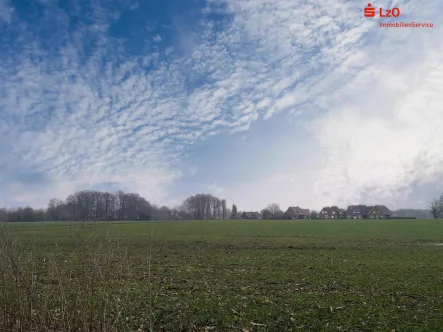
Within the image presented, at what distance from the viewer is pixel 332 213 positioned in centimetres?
18138

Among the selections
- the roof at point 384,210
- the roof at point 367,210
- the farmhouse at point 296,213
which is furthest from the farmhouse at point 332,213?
the roof at point 384,210

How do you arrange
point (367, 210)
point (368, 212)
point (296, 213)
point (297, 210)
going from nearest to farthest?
point (368, 212) → point (367, 210) → point (296, 213) → point (297, 210)

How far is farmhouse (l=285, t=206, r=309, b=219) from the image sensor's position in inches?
6836

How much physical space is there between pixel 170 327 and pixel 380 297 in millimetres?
7397

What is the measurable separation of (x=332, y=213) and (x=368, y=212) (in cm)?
1975

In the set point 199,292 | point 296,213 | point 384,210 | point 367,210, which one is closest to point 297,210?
point 296,213

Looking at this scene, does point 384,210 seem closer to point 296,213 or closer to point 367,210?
point 367,210

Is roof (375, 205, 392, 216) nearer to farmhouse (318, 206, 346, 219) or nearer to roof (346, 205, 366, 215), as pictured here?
roof (346, 205, 366, 215)

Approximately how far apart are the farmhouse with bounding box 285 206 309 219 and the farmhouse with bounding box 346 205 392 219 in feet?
80.6

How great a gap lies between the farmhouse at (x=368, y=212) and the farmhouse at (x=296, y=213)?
80.6 ft

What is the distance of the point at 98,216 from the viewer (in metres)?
7.09

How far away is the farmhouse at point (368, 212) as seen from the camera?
163750 millimetres

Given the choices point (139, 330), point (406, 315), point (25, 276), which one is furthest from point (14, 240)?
point (406, 315)

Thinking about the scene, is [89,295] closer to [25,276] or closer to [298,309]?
[25,276]
